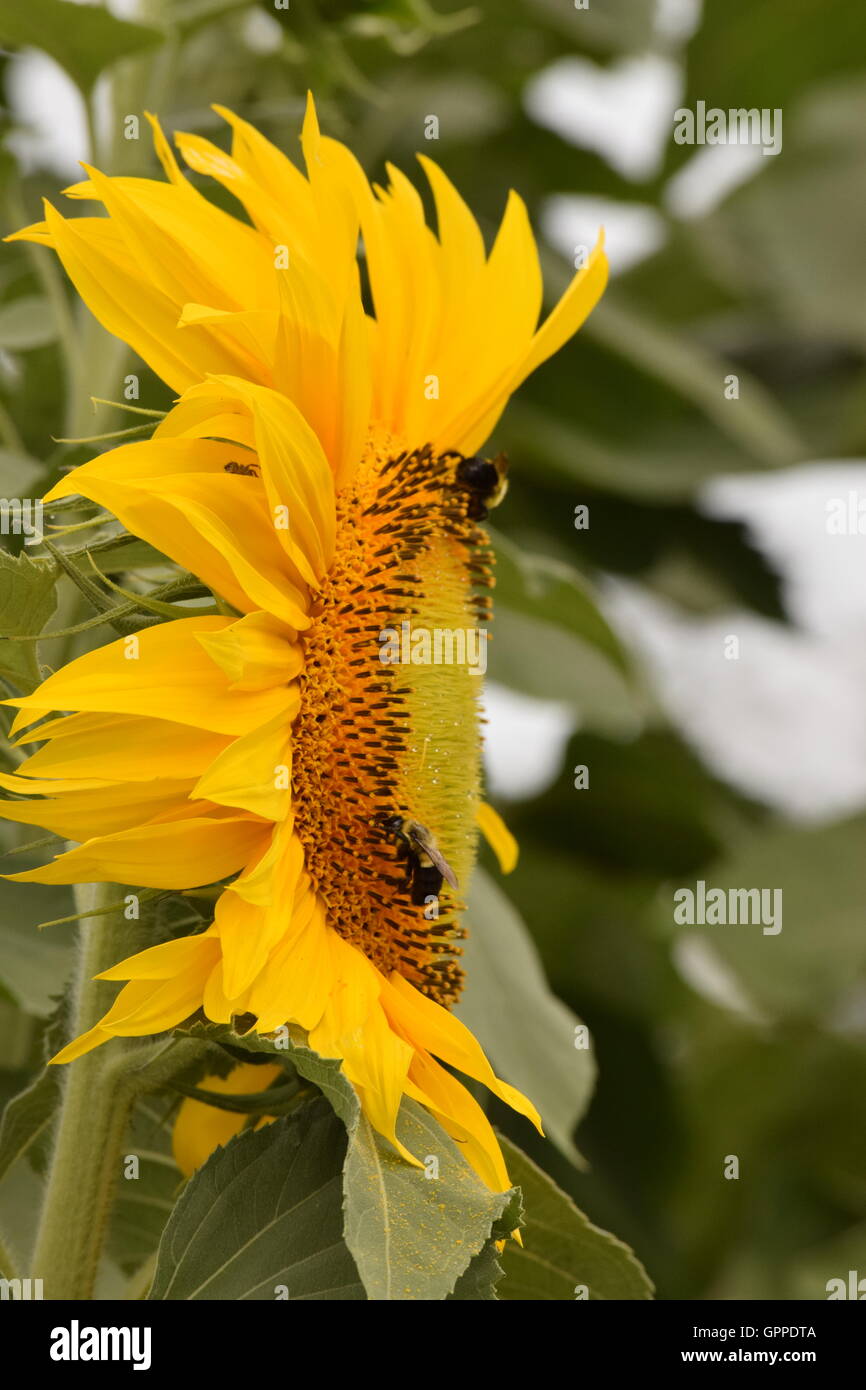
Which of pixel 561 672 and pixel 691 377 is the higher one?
pixel 691 377

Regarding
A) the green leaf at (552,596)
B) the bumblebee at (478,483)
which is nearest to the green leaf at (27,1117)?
the bumblebee at (478,483)

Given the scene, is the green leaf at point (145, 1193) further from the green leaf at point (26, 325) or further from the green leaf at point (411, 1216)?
the green leaf at point (26, 325)

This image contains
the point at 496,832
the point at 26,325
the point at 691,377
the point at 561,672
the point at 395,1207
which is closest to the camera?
the point at 395,1207

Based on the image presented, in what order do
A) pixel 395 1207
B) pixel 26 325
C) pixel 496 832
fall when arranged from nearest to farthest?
pixel 395 1207
pixel 496 832
pixel 26 325

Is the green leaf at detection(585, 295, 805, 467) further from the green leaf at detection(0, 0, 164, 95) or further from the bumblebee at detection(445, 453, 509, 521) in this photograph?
the bumblebee at detection(445, 453, 509, 521)

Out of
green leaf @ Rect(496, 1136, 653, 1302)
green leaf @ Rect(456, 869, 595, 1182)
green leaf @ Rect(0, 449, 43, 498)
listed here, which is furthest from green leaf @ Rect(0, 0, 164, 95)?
green leaf @ Rect(496, 1136, 653, 1302)

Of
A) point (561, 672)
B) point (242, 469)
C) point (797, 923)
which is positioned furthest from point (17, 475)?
point (797, 923)

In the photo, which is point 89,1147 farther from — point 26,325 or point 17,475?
point 26,325
